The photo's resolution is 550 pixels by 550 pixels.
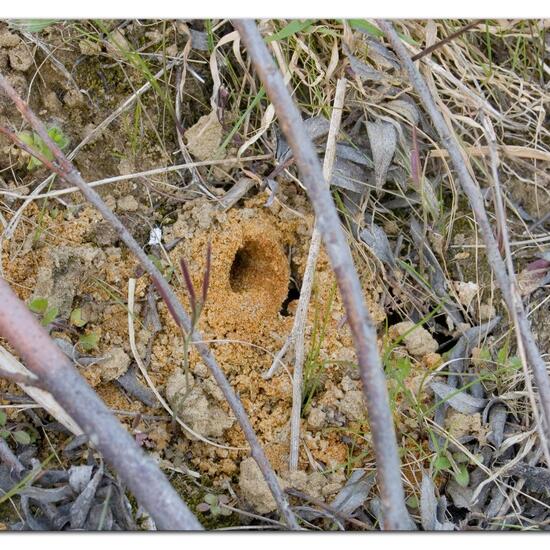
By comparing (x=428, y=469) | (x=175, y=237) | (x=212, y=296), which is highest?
(x=175, y=237)

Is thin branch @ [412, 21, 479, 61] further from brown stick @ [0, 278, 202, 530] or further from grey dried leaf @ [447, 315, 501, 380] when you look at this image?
brown stick @ [0, 278, 202, 530]

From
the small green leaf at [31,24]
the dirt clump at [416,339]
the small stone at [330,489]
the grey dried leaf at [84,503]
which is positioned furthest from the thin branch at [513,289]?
the small green leaf at [31,24]

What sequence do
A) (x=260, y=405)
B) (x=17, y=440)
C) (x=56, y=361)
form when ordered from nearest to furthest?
(x=56, y=361)
(x=17, y=440)
(x=260, y=405)

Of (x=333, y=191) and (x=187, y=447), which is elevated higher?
(x=333, y=191)

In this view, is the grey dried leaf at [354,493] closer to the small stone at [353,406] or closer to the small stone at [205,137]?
the small stone at [353,406]

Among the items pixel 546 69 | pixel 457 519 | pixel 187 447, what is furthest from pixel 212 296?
pixel 546 69

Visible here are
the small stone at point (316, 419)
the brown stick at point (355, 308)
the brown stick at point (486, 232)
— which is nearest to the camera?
the brown stick at point (355, 308)

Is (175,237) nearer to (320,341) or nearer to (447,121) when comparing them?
(320,341)
